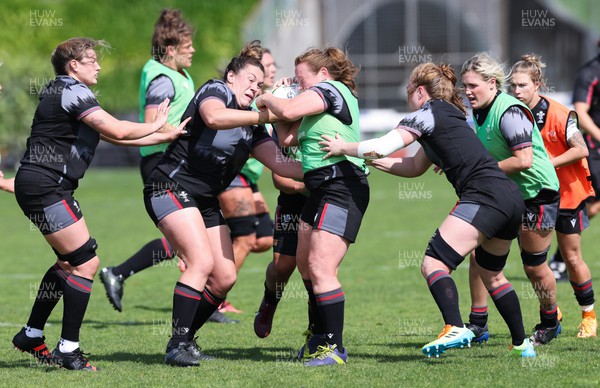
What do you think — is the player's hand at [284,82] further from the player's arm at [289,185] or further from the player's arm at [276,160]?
the player's arm at [289,185]

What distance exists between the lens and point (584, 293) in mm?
7328

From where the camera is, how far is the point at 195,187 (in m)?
6.48

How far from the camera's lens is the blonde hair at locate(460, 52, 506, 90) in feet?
20.9

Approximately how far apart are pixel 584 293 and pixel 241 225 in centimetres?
314

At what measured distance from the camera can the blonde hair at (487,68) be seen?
20.9ft

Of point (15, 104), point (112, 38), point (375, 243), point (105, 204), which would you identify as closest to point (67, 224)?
point (375, 243)

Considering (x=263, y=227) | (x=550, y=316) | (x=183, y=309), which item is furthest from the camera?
(x=263, y=227)

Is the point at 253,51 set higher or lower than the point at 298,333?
higher

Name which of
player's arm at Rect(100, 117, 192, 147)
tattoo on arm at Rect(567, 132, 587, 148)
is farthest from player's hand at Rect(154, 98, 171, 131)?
tattoo on arm at Rect(567, 132, 587, 148)

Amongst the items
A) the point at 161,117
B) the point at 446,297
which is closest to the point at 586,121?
the point at 446,297

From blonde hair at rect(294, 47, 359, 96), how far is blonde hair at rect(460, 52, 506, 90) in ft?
2.57

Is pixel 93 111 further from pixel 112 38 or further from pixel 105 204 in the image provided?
pixel 112 38

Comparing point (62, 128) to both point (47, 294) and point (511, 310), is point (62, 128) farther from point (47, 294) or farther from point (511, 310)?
point (511, 310)

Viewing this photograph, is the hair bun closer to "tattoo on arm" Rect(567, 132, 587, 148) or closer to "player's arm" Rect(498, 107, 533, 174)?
"player's arm" Rect(498, 107, 533, 174)
